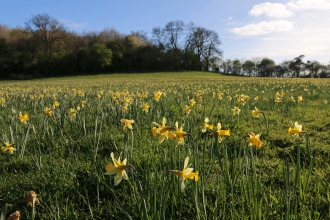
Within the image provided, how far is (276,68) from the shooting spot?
77.6 m

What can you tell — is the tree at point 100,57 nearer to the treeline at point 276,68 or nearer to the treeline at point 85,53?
the treeline at point 85,53

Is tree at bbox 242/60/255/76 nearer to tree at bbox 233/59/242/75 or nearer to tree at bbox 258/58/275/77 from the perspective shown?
tree at bbox 233/59/242/75

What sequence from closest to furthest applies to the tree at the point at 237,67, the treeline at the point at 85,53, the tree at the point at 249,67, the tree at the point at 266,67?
the treeline at the point at 85,53, the tree at the point at 266,67, the tree at the point at 237,67, the tree at the point at 249,67

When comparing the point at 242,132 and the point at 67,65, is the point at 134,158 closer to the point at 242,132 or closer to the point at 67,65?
the point at 242,132

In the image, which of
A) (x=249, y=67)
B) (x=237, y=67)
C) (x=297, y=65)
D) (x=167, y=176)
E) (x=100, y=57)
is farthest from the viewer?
(x=249, y=67)

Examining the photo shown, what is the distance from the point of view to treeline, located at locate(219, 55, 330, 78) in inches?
2667

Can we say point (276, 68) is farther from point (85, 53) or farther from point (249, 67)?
point (85, 53)

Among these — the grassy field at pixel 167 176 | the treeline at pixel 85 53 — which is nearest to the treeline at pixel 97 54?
the treeline at pixel 85 53

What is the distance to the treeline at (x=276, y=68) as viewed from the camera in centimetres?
6773

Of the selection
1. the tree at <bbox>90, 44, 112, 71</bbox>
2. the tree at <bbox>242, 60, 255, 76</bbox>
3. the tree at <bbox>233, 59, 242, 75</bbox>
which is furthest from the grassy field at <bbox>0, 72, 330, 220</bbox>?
the tree at <bbox>242, 60, 255, 76</bbox>

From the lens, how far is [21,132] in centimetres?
388

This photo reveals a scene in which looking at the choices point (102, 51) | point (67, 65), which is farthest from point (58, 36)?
point (102, 51)

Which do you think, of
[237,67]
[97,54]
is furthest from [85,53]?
[237,67]

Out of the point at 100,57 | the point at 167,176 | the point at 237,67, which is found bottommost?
the point at 167,176
